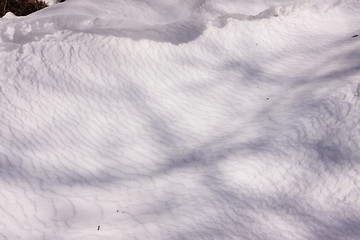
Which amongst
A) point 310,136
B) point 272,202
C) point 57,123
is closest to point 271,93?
point 310,136

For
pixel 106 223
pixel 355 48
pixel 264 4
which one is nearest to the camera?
pixel 106 223

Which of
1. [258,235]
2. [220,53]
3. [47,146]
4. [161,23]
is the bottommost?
[258,235]

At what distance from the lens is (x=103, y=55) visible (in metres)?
2.68

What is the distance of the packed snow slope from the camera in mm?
1800

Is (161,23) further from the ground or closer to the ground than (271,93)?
further from the ground

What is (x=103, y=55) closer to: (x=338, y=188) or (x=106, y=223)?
(x=106, y=223)

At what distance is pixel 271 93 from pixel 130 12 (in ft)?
4.00

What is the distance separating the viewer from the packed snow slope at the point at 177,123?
180 centimetres

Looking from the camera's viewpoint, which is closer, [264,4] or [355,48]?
[355,48]

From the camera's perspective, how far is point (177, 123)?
248 centimetres

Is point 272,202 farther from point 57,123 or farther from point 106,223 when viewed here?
point 57,123

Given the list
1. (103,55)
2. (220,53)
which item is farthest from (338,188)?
(103,55)

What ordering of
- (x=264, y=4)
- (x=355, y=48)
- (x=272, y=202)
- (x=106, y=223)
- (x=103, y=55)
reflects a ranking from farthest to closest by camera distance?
(x=264, y=4) → (x=355, y=48) → (x=103, y=55) → (x=272, y=202) → (x=106, y=223)

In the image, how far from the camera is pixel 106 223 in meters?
1.72
